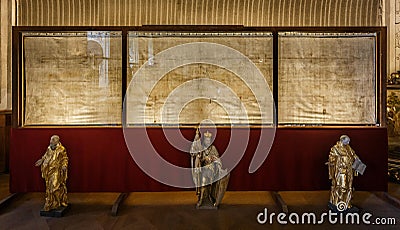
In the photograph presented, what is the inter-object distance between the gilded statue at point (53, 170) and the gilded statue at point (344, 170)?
2969 mm

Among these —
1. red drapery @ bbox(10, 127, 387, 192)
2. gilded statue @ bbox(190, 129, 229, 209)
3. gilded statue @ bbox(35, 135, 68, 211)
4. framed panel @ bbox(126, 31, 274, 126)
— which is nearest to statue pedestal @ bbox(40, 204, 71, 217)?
gilded statue @ bbox(35, 135, 68, 211)

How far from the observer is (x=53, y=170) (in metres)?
3.95

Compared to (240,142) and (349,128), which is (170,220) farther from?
(349,128)

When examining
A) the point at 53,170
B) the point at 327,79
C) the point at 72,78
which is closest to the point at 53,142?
the point at 53,170

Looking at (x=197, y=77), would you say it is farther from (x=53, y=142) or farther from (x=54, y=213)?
(x=54, y=213)

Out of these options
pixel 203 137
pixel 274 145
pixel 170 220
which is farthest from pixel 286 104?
pixel 170 220

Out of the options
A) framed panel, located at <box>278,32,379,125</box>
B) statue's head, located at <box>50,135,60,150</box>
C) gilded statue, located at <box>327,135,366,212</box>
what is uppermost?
framed panel, located at <box>278,32,379,125</box>

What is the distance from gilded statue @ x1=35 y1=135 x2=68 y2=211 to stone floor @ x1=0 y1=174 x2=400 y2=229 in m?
0.20

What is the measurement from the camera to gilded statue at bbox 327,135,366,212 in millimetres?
3984

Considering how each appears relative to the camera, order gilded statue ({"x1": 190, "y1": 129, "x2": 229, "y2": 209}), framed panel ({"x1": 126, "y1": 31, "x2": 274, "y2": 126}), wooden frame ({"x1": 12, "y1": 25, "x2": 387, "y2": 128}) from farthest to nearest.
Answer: framed panel ({"x1": 126, "y1": 31, "x2": 274, "y2": 126}) < wooden frame ({"x1": 12, "y1": 25, "x2": 387, "y2": 128}) < gilded statue ({"x1": 190, "y1": 129, "x2": 229, "y2": 209})

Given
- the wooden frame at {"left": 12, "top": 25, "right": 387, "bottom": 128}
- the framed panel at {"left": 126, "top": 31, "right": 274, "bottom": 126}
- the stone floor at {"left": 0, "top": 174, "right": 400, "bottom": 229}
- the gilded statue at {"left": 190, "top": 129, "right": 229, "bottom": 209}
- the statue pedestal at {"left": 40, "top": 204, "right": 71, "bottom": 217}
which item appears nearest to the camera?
the stone floor at {"left": 0, "top": 174, "right": 400, "bottom": 229}

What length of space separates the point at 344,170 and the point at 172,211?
1.93 m

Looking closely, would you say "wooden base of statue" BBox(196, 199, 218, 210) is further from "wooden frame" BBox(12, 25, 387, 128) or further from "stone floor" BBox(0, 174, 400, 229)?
"wooden frame" BBox(12, 25, 387, 128)

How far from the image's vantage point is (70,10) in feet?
21.8
